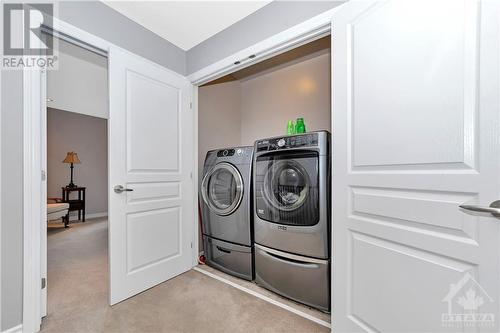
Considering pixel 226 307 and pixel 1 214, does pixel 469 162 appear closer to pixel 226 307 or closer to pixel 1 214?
pixel 226 307

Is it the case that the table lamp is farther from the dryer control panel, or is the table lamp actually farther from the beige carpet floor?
the dryer control panel

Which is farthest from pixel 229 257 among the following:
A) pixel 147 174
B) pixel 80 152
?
pixel 80 152

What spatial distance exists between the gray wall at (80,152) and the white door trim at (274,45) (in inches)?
173

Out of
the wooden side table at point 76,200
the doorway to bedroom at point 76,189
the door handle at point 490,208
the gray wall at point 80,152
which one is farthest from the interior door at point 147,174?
the gray wall at point 80,152

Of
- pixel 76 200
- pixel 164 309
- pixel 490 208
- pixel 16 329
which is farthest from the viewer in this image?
pixel 76 200

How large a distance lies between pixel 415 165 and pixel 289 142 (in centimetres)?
91

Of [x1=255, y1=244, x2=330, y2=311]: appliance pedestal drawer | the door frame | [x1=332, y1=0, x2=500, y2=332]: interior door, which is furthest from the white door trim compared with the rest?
[x1=255, y1=244, x2=330, y2=311]: appliance pedestal drawer

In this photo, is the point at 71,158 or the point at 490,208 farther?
the point at 71,158

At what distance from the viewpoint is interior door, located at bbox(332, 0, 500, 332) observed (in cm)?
81

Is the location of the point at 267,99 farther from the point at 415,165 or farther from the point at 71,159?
the point at 71,159

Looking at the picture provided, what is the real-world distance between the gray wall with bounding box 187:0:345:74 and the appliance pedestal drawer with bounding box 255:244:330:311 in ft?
5.81

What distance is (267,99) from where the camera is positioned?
3.14 meters

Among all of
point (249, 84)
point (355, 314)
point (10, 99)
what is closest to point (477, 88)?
point (355, 314)

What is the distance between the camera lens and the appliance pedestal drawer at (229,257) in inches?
81.5
